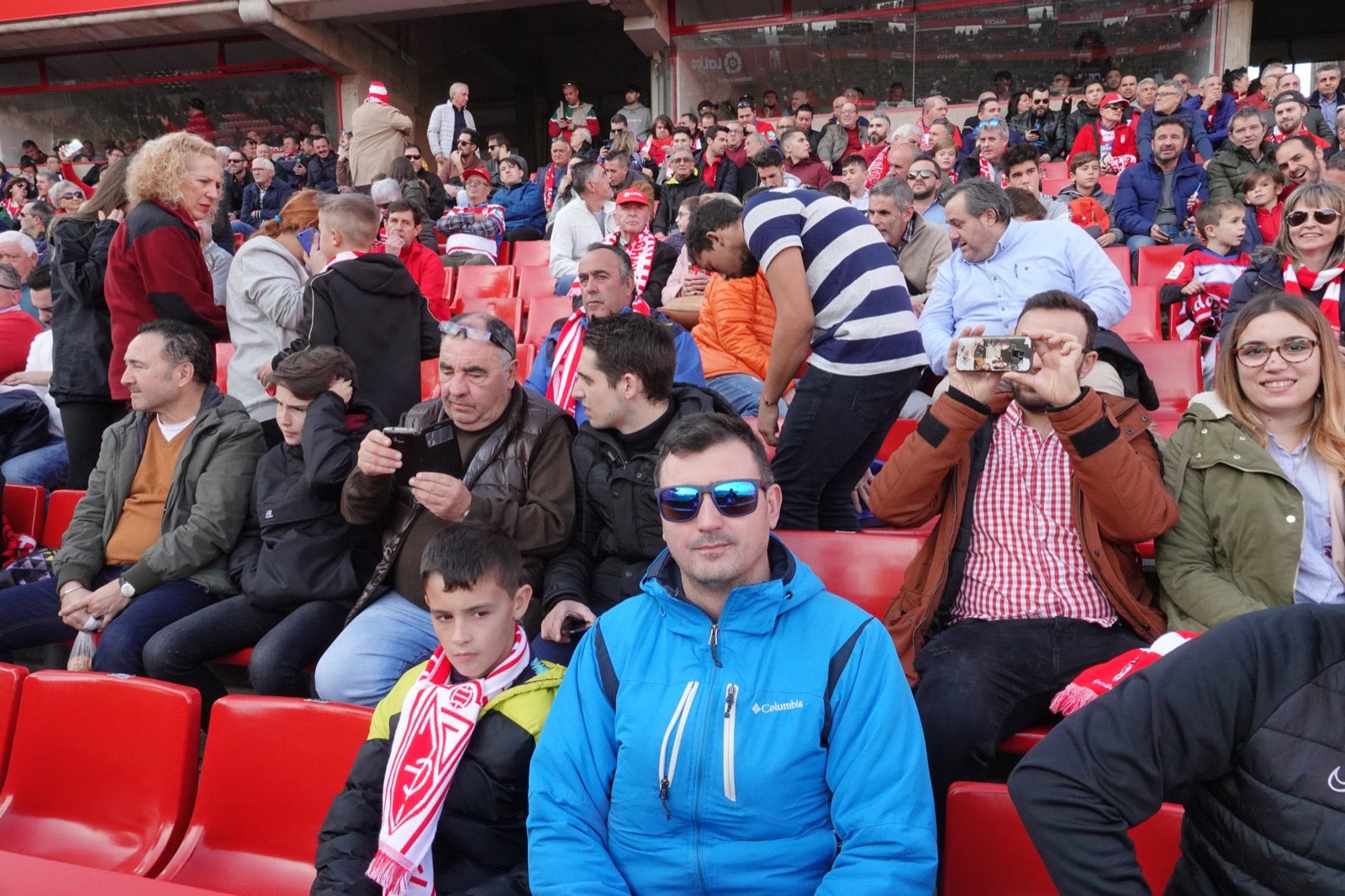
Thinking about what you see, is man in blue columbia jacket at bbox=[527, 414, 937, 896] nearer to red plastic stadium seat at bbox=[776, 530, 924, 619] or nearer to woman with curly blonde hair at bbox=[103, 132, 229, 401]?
red plastic stadium seat at bbox=[776, 530, 924, 619]

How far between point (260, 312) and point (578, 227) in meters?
2.56

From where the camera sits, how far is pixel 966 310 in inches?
143

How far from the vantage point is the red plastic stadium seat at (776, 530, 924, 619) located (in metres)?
2.59

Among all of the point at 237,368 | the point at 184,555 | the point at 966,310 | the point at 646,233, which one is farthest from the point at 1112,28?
the point at 184,555

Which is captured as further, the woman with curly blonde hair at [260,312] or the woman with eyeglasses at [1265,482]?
the woman with curly blonde hair at [260,312]

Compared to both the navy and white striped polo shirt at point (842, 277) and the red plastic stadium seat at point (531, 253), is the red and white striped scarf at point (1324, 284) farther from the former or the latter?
Answer: the red plastic stadium seat at point (531, 253)

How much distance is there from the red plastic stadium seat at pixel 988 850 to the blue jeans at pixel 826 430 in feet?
4.49

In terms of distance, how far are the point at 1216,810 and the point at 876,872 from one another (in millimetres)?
473

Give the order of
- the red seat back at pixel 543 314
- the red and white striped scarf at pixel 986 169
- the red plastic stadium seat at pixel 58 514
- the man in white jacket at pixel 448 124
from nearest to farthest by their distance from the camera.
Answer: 1. the red plastic stadium seat at pixel 58 514
2. the red seat back at pixel 543 314
3. the red and white striped scarf at pixel 986 169
4. the man in white jacket at pixel 448 124

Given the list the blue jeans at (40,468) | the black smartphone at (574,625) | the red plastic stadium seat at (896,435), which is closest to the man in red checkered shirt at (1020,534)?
the black smartphone at (574,625)

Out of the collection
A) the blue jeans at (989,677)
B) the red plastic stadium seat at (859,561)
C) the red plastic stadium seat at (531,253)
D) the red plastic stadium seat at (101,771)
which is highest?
the red plastic stadium seat at (531,253)

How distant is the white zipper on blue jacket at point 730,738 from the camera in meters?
1.52

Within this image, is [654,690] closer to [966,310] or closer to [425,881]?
[425,881]

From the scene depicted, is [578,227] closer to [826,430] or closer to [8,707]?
[826,430]
